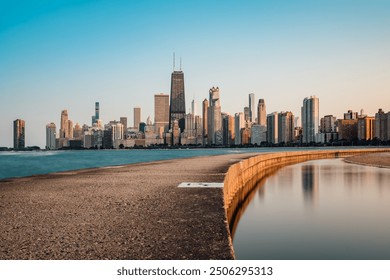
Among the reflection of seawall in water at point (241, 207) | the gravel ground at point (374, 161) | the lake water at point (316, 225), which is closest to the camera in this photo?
the lake water at point (316, 225)

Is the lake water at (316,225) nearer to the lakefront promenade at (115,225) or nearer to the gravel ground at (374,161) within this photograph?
the lakefront promenade at (115,225)

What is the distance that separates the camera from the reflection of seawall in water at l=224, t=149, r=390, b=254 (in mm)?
17392

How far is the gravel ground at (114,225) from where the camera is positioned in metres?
5.74

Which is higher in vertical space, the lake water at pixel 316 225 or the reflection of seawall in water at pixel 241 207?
the lake water at pixel 316 225

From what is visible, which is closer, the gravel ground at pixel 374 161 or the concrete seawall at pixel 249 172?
the concrete seawall at pixel 249 172

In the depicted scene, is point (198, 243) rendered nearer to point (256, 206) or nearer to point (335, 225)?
point (335, 225)

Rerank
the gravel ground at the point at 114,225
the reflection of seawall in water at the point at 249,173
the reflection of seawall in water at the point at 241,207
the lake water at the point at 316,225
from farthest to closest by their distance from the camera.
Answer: the reflection of seawall in water at the point at 249,173, the reflection of seawall in water at the point at 241,207, the lake water at the point at 316,225, the gravel ground at the point at 114,225

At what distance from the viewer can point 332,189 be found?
1071 inches

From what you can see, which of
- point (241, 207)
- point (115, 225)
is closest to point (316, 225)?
point (241, 207)

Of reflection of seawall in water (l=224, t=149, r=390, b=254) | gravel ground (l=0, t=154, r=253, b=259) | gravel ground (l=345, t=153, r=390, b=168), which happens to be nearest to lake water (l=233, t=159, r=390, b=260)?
reflection of seawall in water (l=224, t=149, r=390, b=254)

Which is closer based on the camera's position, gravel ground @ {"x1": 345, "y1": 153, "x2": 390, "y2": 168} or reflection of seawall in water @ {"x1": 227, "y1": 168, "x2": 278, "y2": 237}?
reflection of seawall in water @ {"x1": 227, "y1": 168, "x2": 278, "y2": 237}

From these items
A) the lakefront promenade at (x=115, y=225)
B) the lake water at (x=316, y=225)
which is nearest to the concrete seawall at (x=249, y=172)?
the lake water at (x=316, y=225)

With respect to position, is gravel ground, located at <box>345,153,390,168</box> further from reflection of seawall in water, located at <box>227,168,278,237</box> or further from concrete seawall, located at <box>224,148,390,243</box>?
reflection of seawall in water, located at <box>227,168,278,237</box>
